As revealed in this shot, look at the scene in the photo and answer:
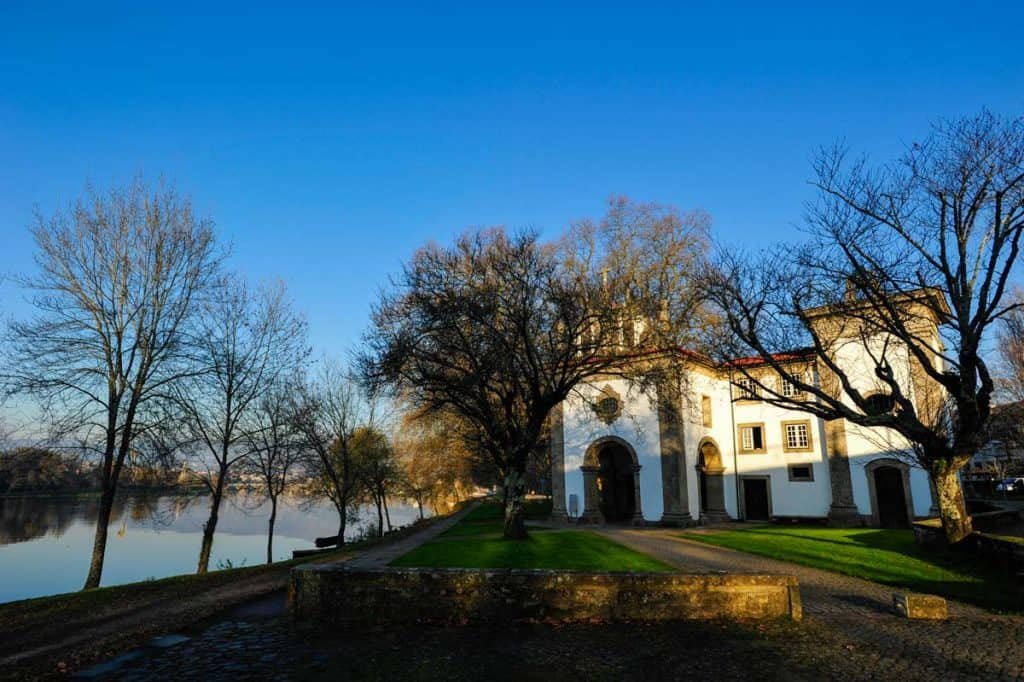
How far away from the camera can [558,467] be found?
32719 millimetres

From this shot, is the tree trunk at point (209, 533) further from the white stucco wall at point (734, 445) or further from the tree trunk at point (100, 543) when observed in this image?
the white stucco wall at point (734, 445)

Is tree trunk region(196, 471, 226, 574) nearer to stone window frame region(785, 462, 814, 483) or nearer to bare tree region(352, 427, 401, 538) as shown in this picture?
bare tree region(352, 427, 401, 538)

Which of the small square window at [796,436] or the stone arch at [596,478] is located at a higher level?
the small square window at [796,436]

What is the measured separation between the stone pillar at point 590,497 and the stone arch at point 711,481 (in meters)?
5.97

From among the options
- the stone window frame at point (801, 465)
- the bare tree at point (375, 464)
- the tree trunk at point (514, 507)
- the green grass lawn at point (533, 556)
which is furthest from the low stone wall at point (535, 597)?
the stone window frame at point (801, 465)

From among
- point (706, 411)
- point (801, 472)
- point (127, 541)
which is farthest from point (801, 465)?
point (127, 541)

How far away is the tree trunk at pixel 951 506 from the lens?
14891 mm

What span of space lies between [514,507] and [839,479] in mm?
20693

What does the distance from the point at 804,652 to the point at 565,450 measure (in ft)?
81.1

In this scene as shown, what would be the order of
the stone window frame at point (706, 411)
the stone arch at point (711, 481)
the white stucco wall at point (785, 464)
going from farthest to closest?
the stone window frame at point (706, 411), the stone arch at point (711, 481), the white stucco wall at point (785, 464)

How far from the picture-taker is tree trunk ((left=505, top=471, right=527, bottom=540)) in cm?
1866

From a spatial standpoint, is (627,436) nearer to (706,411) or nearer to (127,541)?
(706,411)

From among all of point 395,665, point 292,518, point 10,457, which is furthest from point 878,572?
point 292,518

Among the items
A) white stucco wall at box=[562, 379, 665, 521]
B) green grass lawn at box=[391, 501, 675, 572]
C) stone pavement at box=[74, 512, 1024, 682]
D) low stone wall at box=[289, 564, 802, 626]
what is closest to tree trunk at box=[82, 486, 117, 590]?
stone pavement at box=[74, 512, 1024, 682]
